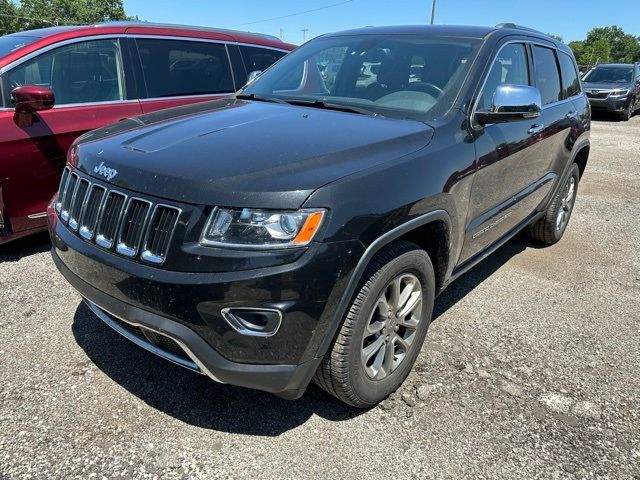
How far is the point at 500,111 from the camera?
2.87 m

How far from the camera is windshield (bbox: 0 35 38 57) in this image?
4070mm

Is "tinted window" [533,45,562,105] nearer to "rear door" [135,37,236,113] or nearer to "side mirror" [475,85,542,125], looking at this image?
"side mirror" [475,85,542,125]

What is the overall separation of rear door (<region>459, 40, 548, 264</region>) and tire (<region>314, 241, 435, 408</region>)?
59 cm

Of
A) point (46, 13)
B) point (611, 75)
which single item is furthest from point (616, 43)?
point (611, 75)

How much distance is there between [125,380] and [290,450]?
1.00 meters

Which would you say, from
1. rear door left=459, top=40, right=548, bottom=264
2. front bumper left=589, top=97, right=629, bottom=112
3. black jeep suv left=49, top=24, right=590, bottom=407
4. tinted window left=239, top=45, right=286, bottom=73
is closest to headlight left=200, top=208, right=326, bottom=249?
black jeep suv left=49, top=24, right=590, bottom=407

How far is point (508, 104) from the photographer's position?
111 inches

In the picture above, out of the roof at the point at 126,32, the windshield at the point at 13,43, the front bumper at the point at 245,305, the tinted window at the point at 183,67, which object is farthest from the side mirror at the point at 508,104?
the windshield at the point at 13,43

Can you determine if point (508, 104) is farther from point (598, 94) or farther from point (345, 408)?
point (598, 94)

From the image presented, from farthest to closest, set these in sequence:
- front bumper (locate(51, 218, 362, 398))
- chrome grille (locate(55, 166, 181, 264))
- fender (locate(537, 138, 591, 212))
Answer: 1. fender (locate(537, 138, 591, 212))
2. chrome grille (locate(55, 166, 181, 264))
3. front bumper (locate(51, 218, 362, 398))

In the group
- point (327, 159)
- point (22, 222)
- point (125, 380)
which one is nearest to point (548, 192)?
point (327, 159)

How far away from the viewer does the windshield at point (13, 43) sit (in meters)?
4.07

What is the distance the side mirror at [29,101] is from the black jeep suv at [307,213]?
3.91ft

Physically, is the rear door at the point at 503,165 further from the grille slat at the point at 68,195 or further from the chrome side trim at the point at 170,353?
→ the grille slat at the point at 68,195
